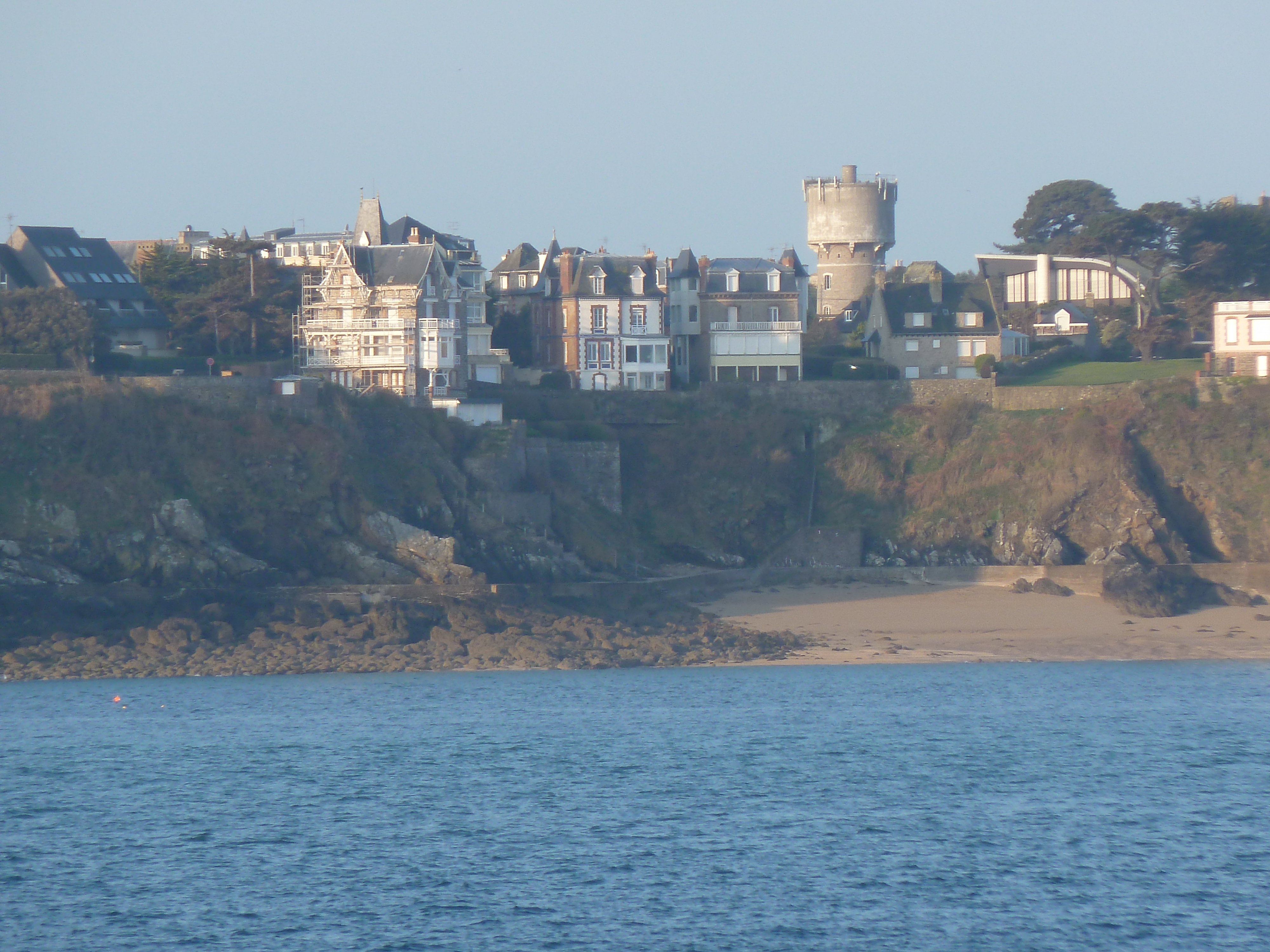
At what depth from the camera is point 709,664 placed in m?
43.7

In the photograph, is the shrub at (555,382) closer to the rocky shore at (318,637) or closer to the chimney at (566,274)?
the chimney at (566,274)

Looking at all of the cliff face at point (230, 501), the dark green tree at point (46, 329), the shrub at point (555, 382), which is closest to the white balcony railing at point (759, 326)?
the shrub at point (555, 382)

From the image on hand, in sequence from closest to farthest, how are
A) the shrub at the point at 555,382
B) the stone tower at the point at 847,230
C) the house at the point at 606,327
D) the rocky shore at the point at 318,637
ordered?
the rocky shore at the point at 318,637 < the shrub at the point at 555,382 < the house at the point at 606,327 < the stone tower at the point at 847,230

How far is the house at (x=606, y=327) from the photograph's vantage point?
60.8 m

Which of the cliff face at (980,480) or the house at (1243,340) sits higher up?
the house at (1243,340)

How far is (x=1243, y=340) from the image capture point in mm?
57344

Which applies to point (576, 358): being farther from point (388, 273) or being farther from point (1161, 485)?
point (1161, 485)

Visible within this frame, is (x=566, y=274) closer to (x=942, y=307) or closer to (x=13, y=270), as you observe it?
(x=942, y=307)

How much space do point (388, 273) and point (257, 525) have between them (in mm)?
13664

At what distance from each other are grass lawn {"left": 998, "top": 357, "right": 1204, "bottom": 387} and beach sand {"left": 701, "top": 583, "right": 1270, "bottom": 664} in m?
11.4

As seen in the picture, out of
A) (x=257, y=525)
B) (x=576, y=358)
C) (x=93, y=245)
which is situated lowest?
(x=257, y=525)

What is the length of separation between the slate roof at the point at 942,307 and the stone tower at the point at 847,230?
46.6 feet

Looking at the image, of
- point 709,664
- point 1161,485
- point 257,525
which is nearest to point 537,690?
point 709,664

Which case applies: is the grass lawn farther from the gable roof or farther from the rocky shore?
the rocky shore
